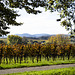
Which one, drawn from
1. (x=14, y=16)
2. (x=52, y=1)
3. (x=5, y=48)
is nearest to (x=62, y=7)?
(x=52, y=1)

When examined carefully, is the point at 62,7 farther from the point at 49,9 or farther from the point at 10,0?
the point at 10,0

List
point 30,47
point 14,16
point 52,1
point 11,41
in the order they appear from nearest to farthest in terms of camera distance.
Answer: point 52,1
point 14,16
point 30,47
point 11,41

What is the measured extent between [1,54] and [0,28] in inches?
204

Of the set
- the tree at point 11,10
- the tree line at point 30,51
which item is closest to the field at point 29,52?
the tree line at point 30,51

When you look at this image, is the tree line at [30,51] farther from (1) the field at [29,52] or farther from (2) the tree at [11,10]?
(2) the tree at [11,10]

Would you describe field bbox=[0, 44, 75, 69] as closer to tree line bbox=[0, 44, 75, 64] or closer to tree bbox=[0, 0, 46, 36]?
tree line bbox=[0, 44, 75, 64]

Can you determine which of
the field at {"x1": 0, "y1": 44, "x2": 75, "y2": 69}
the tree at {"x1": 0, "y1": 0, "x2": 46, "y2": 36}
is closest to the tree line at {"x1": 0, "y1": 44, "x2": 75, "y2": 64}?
the field at {"x1": 0, "y1": 44, "x2": 75, "y2": 69}

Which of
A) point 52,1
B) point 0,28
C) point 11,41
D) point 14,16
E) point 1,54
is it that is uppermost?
point 52,1

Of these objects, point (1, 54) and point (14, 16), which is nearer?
point (14, 16)

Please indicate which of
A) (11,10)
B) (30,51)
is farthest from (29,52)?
(11,10)

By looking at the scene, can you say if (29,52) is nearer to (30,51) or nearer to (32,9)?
(30,51)

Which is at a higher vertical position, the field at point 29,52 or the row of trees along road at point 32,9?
the row of trees along road at point 32,9

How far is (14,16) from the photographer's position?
38.8ft

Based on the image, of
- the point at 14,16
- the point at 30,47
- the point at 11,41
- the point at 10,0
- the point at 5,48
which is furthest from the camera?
the point at 11,41
